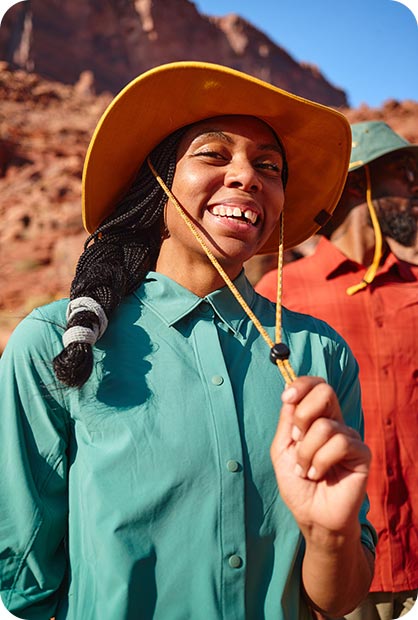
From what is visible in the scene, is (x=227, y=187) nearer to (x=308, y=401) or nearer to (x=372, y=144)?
(x=308, y=401)

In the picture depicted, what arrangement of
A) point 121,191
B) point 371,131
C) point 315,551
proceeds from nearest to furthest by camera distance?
point 315,551 < point 121,191 < point 371,131

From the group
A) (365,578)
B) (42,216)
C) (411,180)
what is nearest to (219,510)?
(365,578)

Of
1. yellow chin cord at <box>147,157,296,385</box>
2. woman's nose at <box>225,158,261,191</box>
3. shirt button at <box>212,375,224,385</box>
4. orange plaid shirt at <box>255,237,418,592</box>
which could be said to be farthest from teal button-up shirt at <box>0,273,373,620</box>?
orange plaid shirt at <box>255,237,418,592</box>

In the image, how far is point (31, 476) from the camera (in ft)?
4.79

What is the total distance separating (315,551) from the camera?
1401 mm

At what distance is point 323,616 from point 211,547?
1.55 feet

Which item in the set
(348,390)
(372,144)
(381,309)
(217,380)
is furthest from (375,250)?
(217,380)

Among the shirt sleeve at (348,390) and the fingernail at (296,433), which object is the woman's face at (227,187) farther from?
the fingernail at (296,433)

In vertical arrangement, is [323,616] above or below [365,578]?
below

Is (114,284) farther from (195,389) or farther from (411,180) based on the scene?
(411,180)

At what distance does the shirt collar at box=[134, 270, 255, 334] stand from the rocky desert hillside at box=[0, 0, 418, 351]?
419 cm

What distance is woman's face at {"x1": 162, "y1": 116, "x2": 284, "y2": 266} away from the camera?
5.59 ft

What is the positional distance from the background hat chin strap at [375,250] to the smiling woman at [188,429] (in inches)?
70.6

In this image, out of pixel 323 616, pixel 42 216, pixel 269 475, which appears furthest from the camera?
pixel 42 216
